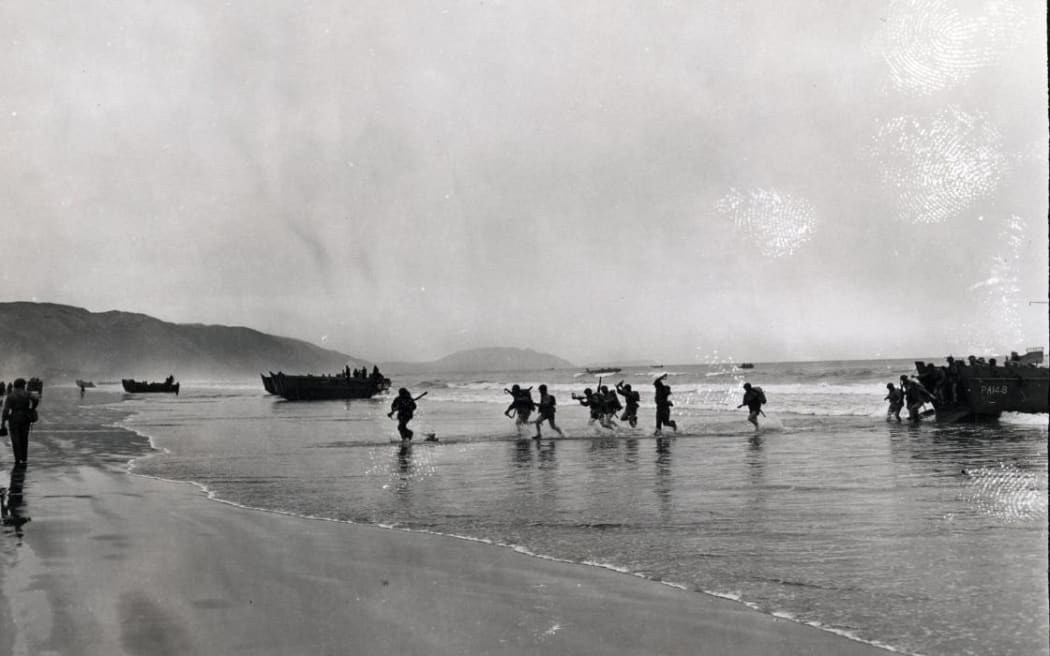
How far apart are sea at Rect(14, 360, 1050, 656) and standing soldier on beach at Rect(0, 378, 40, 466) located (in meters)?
2.04

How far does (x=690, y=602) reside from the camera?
590 cm

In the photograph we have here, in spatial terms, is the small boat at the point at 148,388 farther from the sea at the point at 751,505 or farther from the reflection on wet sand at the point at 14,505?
the reflection on wet sand at the point at 14,505

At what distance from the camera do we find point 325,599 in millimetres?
5871

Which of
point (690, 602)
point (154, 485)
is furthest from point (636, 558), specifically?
point (154, 485)

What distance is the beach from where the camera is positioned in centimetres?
487

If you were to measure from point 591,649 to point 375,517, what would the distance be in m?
5.56

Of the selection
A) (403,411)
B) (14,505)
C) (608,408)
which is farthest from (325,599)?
(608,408)

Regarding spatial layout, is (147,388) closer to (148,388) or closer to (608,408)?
(148,388)

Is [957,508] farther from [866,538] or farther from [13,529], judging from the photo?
[13,529]

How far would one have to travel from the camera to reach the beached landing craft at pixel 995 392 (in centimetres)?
2541

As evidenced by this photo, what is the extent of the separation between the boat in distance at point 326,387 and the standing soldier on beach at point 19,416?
44016 millimetres

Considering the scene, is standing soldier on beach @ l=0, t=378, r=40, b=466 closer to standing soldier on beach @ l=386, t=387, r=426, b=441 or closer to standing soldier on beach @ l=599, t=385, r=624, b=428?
standing soldier on beach @ l=386, t=387, r=426, b=441

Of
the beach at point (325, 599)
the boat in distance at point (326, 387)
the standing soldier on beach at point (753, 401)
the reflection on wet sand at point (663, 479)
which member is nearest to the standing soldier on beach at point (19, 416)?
the beach at point (325, 599)

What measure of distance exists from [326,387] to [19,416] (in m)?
46.2
